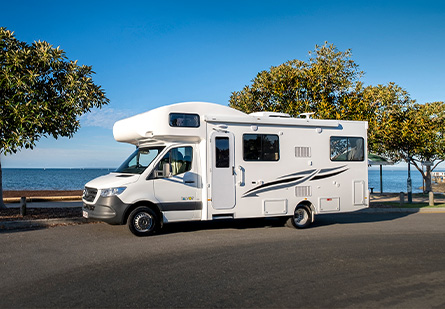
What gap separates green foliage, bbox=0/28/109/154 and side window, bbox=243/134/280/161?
5.42 m

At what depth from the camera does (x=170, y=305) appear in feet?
17.2

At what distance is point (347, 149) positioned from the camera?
12656 mm

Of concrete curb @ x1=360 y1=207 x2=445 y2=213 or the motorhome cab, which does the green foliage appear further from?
concrete curb @ x1=360 y1=207 x2=445 y2=213

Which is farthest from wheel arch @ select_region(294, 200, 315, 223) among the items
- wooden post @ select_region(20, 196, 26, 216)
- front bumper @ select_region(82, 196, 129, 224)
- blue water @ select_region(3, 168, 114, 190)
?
blue water @ select_region(3, 168, 114, 190)

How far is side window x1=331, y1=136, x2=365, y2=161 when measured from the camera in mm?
12469

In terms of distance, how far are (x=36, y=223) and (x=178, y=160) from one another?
4.58m

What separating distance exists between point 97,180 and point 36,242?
1983mm

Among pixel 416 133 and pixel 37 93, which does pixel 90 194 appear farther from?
pixel 416 133

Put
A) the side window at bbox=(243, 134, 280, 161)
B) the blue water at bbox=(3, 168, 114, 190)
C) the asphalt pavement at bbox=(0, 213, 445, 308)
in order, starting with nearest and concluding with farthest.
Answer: the asphalt pavement at bbox=(0, 213, 445, 308) → the side window at bbox=(243, 134, 280, 161) → the blue water at bbox=(3, 168, 114, 190)

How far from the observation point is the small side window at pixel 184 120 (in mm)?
10414

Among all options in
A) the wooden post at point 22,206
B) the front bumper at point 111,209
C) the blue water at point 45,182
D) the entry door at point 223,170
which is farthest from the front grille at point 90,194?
the blue water at point 45,182

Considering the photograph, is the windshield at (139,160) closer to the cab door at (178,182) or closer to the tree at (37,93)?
the cab door at (178,182)

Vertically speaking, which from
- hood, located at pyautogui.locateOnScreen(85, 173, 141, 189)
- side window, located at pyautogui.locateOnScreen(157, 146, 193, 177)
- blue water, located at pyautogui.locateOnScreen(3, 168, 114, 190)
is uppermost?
side window, located at pyautogui.locateOnScreen(157, 146, 193, 177)

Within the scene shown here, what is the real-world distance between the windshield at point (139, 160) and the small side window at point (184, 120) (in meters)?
0.74
